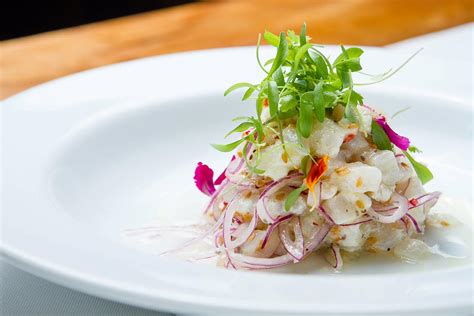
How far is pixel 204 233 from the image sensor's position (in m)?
1.61

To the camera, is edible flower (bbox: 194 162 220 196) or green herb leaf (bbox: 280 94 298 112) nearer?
green herb leaf (bbox: 280 94 298 112)

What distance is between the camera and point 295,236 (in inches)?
58.2

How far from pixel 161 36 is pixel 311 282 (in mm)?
1793

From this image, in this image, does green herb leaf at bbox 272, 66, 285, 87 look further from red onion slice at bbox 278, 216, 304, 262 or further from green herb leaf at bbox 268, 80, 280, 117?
red onion slice at bbox 278, 216, 304, 262

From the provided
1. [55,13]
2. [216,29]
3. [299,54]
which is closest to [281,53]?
[299,54]

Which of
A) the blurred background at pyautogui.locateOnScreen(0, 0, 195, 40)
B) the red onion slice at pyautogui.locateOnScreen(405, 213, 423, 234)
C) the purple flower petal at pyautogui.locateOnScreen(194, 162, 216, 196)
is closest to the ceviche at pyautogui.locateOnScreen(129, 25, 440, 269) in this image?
the red onion slice at pyautogui.locateOnScreen(405, 213, 423, 234)

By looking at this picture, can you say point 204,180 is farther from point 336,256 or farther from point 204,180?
point 336,256

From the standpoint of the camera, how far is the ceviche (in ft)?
4.74

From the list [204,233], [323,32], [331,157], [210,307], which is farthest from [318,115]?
[323,32]

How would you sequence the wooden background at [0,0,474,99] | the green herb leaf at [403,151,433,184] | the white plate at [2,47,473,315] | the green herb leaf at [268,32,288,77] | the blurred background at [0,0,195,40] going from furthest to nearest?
the blurred background at [0,0,195,40]
the wooden background at [0,0,474,99]
the green herb leaf at [403,151,433,184]
the green herb leaf at [268,32,288,77]
the white plate at [2,47,473,315]

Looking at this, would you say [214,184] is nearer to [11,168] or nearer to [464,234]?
[11,168]

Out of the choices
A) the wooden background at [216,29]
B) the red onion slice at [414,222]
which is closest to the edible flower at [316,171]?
the red onion slice at [414,222]

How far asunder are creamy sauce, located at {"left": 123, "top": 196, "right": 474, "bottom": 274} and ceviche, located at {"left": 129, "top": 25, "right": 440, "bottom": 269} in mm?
19

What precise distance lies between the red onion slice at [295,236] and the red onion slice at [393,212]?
135 mm
